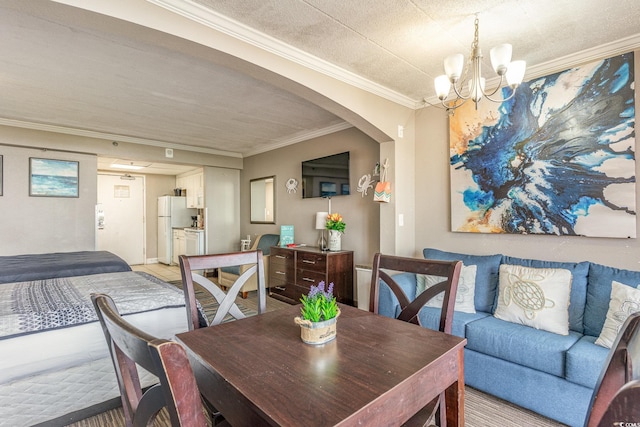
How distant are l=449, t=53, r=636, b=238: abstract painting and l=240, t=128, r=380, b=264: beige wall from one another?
1.12 meters

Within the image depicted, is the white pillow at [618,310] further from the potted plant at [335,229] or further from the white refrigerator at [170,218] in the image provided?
the white refrigerator at [170,218]

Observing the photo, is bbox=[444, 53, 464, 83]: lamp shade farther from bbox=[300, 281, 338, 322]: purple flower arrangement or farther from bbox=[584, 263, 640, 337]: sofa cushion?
bbox=[584, 263, 640, 337]: sofa cushion

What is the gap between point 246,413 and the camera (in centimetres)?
89

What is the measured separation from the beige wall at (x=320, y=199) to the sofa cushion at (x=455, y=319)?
1536mm

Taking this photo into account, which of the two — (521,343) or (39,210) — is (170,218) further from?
(521,343)

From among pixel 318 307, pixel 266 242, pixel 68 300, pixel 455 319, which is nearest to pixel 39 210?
pixel 266 242

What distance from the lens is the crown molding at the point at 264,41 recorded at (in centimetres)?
194

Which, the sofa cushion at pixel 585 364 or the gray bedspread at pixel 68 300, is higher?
the gray bedspread at pixel 68 300

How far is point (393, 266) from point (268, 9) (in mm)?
1748

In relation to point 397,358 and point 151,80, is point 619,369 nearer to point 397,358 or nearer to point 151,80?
point 397,358

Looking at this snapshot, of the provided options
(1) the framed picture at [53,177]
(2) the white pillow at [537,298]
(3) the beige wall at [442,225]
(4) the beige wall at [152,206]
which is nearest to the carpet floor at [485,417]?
(2) the white pillow at [537,298]

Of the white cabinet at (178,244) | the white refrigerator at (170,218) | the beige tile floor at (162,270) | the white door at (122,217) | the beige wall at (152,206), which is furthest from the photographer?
the beige wall at (152,206)

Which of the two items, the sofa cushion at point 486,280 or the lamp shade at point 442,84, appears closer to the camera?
the lamp shade at point 442,84

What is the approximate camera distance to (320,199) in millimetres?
4797
